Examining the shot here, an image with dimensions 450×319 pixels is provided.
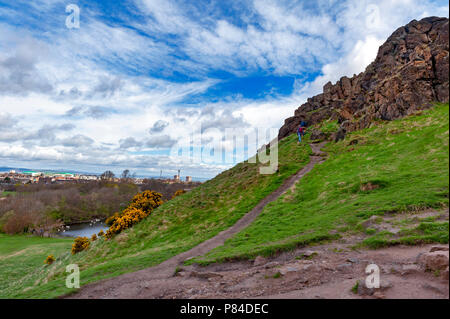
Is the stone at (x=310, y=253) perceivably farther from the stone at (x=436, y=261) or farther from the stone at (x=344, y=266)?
the stone at (x=436, y=261)

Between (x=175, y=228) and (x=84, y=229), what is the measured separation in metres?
68.9

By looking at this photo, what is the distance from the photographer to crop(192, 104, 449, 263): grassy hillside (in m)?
10.2

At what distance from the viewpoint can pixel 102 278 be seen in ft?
40.1

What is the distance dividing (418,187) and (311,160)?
17311 millimetres

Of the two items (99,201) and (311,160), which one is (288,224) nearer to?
(311,160)

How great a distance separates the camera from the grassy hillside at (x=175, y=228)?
16053 mm

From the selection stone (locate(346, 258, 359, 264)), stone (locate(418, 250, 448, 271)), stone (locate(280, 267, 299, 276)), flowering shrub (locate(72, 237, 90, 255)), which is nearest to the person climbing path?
stone (locate(346, 258, 359, 264))

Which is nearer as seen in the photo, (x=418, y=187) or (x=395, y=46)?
(x=418, y=187)

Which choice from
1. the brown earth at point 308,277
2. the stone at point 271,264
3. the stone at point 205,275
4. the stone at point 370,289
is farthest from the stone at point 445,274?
the stone at point 205,275

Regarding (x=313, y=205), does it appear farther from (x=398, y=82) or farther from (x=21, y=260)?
(x=21, y=260)

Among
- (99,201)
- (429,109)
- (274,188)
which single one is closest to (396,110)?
(429,109)

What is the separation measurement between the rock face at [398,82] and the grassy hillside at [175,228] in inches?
392

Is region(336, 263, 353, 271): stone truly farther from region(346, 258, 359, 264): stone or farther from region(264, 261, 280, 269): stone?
region(264, 261, 280, 269): stone
